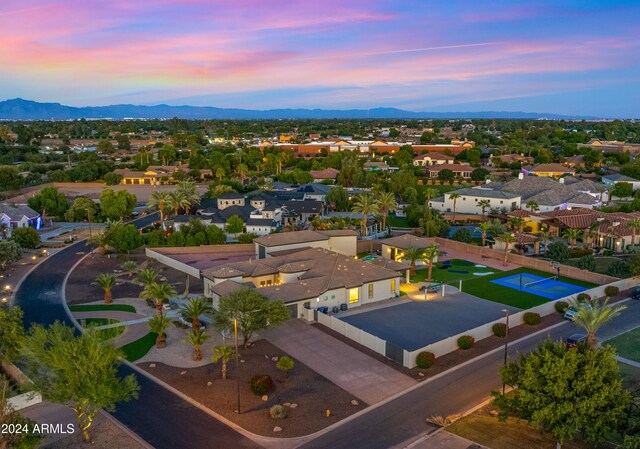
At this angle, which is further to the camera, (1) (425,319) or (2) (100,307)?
(2) (100,307)

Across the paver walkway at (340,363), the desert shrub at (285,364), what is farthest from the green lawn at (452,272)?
the desert shrub at (285,364)

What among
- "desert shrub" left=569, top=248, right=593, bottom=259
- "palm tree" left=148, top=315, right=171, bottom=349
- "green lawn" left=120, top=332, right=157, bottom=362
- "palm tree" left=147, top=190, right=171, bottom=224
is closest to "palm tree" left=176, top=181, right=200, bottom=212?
"palm tree" left=147, top=190, right=171, bottom=224

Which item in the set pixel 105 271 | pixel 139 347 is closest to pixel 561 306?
pixel 139 347

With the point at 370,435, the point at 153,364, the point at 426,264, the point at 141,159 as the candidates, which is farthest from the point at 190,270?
the point at 141,159

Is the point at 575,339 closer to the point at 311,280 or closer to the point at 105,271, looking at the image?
the point at 311,280

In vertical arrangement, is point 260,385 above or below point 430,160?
below

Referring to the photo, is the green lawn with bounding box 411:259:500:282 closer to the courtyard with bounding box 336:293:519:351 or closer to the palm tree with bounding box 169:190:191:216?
the courtyard with bounding box 336:293:519:351

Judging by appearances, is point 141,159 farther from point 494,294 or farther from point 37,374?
point 37,374
